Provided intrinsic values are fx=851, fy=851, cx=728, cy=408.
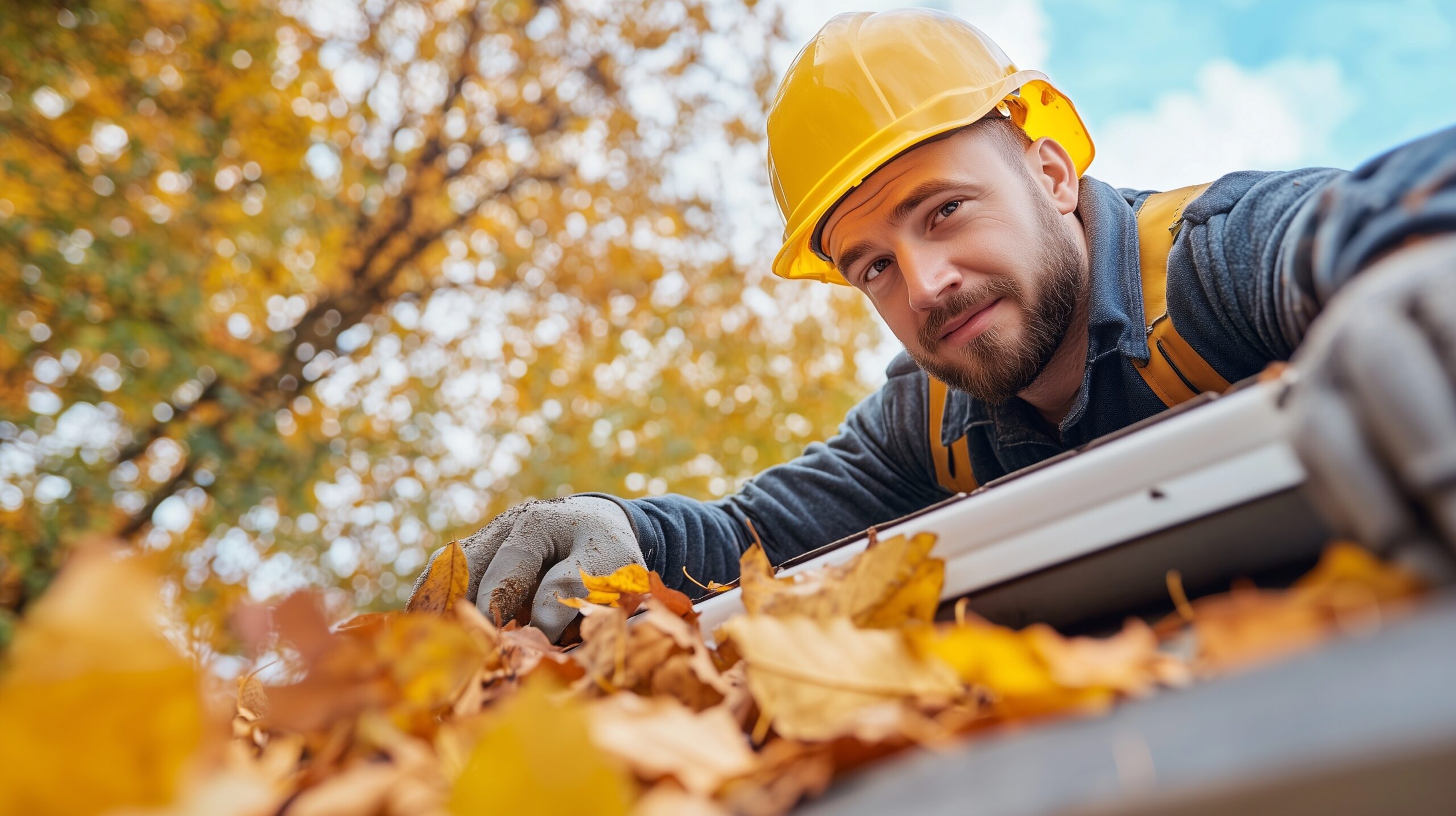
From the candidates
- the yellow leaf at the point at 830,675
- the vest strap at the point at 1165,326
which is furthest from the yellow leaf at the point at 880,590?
the vest strap at the point at 1165,326

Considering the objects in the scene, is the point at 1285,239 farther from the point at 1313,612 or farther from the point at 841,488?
the point at 841,488

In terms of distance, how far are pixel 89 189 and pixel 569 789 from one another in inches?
215

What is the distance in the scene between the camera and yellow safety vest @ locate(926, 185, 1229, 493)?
1.50 m

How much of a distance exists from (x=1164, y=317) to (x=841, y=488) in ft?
3.06

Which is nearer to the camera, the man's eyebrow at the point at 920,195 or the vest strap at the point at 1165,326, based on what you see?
the vest strap at the point at 1165,326

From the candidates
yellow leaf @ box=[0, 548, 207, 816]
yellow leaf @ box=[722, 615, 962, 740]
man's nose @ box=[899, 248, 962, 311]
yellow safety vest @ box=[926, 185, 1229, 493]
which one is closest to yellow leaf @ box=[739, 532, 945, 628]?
yellow leaf @ box=[722, 615, 962, 740]

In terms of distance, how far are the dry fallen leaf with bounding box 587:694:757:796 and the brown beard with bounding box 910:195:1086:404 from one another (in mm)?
1447

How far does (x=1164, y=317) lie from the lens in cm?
154

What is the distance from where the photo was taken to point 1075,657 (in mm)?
420

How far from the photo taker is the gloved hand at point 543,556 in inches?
54.6

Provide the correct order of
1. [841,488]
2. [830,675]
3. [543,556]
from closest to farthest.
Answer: [830,675] < [543,556] < [841,488]

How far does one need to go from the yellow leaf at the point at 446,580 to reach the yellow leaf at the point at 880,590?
15.8 inches

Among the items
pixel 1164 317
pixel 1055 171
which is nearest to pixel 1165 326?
pixel 1164 317

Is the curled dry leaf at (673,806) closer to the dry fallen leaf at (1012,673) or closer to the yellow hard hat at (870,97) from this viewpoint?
the dry fallen leaf at (1012,673)
